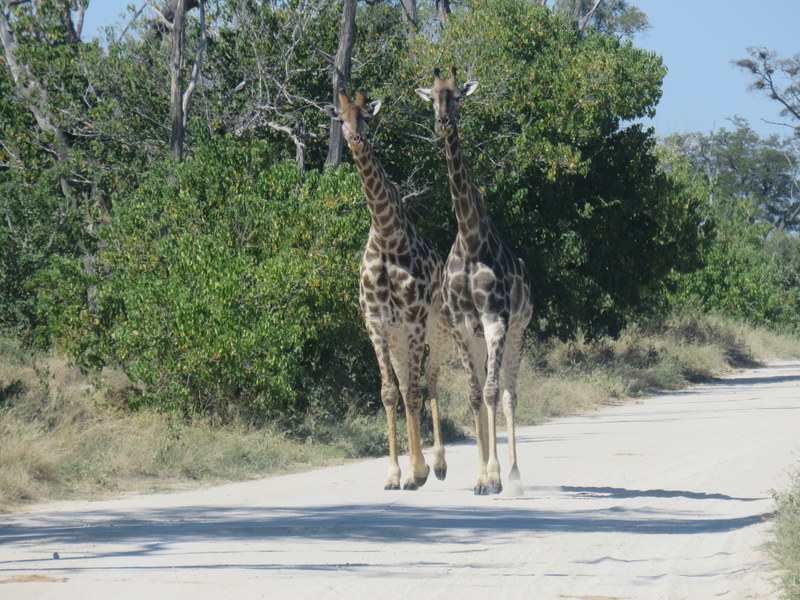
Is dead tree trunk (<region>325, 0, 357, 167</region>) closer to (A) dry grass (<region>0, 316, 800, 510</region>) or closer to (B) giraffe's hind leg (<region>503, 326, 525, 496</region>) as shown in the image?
(A) dry grass (<region>0, 316, 800, 510</region>)

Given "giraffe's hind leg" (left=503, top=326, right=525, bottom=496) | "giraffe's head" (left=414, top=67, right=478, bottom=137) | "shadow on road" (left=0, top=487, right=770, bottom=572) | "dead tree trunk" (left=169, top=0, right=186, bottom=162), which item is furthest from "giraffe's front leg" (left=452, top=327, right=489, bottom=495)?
"dead tree trunk" (left=169, top=0, right=186, bottom=162)

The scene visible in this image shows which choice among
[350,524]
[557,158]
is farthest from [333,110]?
[557,158]

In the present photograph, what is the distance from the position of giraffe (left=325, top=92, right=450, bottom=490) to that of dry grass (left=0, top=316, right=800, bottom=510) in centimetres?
214

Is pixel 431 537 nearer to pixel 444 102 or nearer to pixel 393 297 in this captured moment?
pixel 393 297

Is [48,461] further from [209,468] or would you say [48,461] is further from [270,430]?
[270,430]

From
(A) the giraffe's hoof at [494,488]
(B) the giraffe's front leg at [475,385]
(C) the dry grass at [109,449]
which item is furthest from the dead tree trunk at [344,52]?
(A) the giraffe's hoof at [494,488]

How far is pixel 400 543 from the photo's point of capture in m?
7.77

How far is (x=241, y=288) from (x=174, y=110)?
191 inches

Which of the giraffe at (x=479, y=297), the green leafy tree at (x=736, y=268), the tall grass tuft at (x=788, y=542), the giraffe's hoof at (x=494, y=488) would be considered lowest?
the tall grass tuft at (x=788, y=542)

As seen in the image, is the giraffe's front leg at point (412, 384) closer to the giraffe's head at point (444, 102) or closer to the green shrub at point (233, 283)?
the giraffe's head at point (444, 102)

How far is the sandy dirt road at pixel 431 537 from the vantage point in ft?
21.2

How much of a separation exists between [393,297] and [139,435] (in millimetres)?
4174

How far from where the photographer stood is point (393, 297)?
1084 centimetres

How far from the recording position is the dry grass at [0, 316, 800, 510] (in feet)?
36.8
